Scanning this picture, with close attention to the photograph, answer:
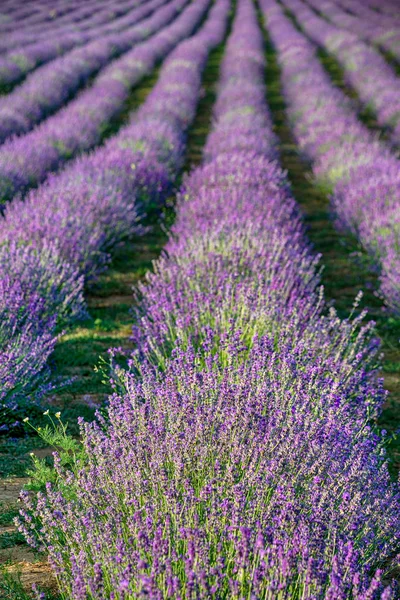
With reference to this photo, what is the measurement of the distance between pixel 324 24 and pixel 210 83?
8.11 meters

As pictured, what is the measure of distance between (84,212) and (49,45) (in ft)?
42.0

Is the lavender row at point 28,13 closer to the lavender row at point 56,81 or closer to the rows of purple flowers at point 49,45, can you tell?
the rows of purple flowers at point 49,45

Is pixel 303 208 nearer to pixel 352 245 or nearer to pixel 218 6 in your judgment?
pixel 352 245

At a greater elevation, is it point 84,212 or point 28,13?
point 28,13

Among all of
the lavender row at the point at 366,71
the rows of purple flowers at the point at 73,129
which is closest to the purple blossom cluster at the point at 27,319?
the rows of purple flowers at the point at 73,129

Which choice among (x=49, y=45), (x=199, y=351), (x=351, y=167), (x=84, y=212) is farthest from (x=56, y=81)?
(x=199, y=351)

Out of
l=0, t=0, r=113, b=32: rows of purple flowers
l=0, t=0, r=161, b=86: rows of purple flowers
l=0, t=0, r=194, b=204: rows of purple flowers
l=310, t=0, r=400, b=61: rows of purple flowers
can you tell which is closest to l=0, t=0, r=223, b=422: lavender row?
l=0, t=0, r=194, b=204: rows of purple flowers

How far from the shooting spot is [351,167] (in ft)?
23.8

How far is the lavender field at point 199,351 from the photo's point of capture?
189cm

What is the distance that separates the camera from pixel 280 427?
2.38m

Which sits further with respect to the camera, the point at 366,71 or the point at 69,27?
the point at 69,27

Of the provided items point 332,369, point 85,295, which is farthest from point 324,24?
point 332,369

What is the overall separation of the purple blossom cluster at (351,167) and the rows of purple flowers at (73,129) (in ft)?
9.75

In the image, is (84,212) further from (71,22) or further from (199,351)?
(71,22)
